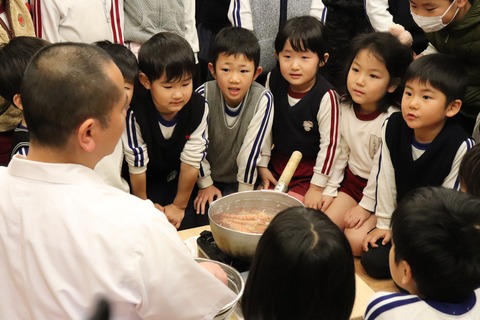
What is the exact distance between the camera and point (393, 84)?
220 cm

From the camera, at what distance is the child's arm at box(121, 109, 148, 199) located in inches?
83.7

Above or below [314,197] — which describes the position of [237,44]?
above

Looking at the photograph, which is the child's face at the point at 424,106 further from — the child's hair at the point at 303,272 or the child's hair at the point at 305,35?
the child's hair at the point at 303,272

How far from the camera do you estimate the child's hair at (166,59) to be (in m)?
2.00

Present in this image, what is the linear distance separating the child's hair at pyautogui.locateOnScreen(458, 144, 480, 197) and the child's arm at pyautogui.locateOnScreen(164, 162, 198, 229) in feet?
3.49

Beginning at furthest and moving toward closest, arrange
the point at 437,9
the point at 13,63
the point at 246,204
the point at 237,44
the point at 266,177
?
the point at 266,177 → the point at 237,44 → the point at 437,9 → the point at 13,63 → the point at 246,204

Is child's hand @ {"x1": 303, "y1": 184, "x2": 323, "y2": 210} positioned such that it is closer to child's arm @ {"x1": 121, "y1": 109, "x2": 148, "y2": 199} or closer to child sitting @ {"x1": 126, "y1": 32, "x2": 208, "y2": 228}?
child sitting @ {"x1": 126, "y1": 32, "x2": 208, "y2": 228}

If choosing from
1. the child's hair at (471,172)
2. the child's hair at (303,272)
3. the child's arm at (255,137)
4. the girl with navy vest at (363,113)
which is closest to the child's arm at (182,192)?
the child's arm at (255,137)

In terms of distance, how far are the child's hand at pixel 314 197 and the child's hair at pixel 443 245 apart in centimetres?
112

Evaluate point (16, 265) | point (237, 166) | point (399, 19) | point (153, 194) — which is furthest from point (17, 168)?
point (399, 19)

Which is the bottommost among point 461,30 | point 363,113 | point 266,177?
point 266,177

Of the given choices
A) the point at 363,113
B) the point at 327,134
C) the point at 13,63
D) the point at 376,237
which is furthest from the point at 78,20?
the point at 376,237

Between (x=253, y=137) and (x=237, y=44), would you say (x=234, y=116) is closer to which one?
(x=253, y=137)

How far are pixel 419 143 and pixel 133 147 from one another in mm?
1121
